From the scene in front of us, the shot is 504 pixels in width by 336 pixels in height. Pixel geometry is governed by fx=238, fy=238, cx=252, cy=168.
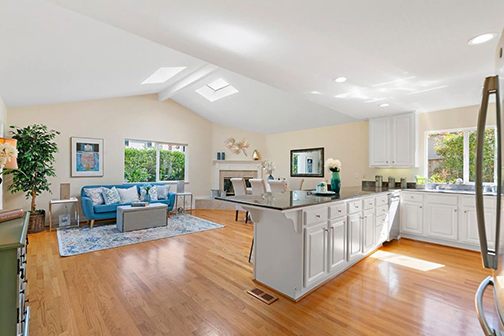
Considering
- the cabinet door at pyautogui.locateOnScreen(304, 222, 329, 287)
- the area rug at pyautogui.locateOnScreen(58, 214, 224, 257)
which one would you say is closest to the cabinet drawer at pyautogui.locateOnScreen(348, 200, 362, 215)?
the cabinet door at pyautogui.locateOnScreen(304, 222, 329, 287)

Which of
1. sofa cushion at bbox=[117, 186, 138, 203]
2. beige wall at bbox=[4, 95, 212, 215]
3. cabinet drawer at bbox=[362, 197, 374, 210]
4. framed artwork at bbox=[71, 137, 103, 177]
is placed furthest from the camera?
sofa cushion at bbox=[117, 186, 138, 203]

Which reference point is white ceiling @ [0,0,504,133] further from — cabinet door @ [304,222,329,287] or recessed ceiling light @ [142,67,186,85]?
cabinet door @ [304,222,329,287]

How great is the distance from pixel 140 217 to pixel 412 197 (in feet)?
16.5

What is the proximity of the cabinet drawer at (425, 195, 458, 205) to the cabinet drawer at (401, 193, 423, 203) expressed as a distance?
10cm

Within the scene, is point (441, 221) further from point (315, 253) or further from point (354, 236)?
point (315, 253)

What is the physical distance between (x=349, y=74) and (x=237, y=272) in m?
2.64

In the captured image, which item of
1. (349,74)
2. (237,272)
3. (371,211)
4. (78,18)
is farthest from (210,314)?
(78,18)

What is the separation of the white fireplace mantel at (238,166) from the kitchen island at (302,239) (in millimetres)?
4693

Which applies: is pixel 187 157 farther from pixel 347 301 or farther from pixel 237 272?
pixel 347 301

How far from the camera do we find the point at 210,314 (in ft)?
6.66

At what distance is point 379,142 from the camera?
15.5 ft

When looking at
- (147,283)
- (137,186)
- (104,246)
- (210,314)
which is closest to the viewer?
(210,314)

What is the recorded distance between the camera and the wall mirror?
622 centimetres

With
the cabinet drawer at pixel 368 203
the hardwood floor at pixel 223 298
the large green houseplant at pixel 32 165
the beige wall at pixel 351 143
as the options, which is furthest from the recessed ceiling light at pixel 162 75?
the cabinet drawer at pixel 368 203
